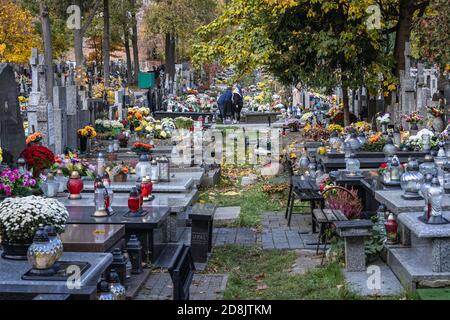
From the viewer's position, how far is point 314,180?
48.8 feet

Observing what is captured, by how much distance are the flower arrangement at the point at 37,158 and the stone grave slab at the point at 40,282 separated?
6345 millimetres

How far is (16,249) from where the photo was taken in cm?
820

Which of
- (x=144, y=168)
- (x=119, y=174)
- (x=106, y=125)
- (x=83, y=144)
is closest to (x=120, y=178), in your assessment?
(x=119, y=174)

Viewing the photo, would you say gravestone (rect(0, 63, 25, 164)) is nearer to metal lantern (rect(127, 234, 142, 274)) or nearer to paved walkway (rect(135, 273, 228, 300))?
metal lantern (rect(127, 234, 142, 274))

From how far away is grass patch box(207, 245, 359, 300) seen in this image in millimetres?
9469

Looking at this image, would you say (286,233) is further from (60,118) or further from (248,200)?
(60,118)

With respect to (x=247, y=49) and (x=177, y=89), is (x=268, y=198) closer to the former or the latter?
(x=247, y=49)

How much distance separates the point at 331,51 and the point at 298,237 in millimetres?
11427

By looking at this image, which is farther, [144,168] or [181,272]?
[144,168]

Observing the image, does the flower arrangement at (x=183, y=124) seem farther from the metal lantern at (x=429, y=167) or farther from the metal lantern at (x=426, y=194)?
A: the metal lantern at (x=426, y=194)

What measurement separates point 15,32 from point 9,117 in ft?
113
